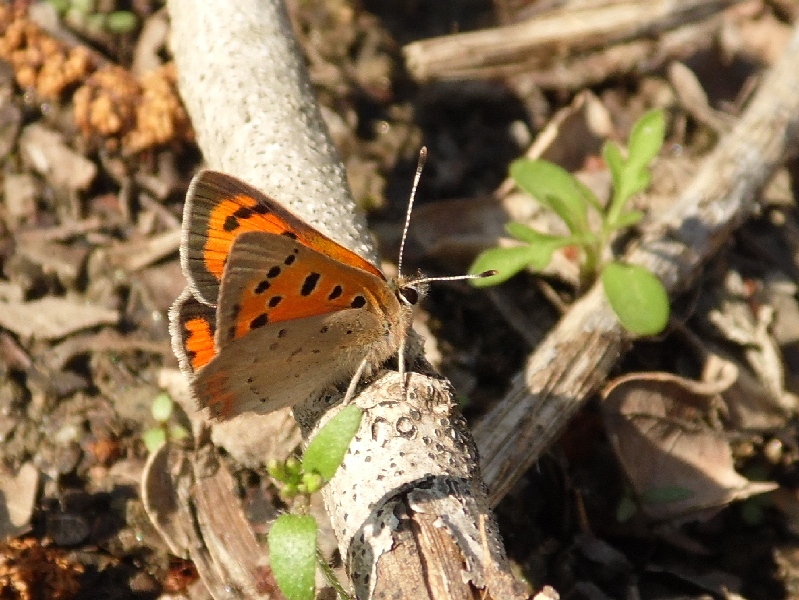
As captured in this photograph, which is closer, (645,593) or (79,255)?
(645,593)

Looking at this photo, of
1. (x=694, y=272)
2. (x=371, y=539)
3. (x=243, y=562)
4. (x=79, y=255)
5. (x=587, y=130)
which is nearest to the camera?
(x=371, y=539)

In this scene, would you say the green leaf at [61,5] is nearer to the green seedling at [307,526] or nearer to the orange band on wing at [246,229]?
the orange band on wing at [246,229]

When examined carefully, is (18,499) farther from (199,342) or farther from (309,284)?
(309,284)

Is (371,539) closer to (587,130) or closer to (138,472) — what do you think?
(138,472)

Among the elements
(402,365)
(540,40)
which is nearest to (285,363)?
(402,365)

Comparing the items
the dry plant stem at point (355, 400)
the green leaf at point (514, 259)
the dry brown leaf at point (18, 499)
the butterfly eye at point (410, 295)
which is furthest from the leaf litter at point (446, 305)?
the butterfly eye at point (410, 295)

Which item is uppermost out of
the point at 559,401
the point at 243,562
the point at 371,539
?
the point at 371,539

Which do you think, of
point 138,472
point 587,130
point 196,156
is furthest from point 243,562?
point 587,130

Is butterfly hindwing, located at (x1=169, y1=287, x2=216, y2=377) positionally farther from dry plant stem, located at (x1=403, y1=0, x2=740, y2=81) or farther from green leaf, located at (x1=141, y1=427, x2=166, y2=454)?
dry plant stem, located at (x1=403, y1=0, x2=740, y2=81)
